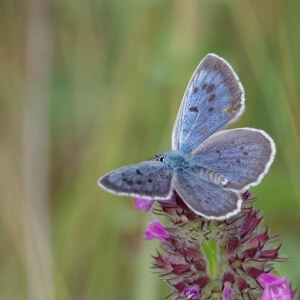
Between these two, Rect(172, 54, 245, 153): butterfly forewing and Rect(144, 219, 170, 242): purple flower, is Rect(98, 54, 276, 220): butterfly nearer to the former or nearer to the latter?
Rect(172, 54, 245, 153): butterfly forewing

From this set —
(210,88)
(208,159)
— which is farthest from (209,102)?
(208,159)

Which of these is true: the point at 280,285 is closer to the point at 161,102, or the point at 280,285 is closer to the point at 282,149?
the point at 282,149

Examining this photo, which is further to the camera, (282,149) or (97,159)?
(97,159)

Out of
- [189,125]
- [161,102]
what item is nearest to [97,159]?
[161,102]

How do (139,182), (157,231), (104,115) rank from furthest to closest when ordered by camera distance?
(104,115), (157,231), (139,182)

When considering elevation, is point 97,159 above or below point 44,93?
below

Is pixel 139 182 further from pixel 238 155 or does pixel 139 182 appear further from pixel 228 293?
pixel 228 293

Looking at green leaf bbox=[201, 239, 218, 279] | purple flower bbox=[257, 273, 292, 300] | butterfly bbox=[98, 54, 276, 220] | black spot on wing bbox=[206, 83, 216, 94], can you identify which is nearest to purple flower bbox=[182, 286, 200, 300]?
green leaf bbox=[201, 239, 218, 279]
